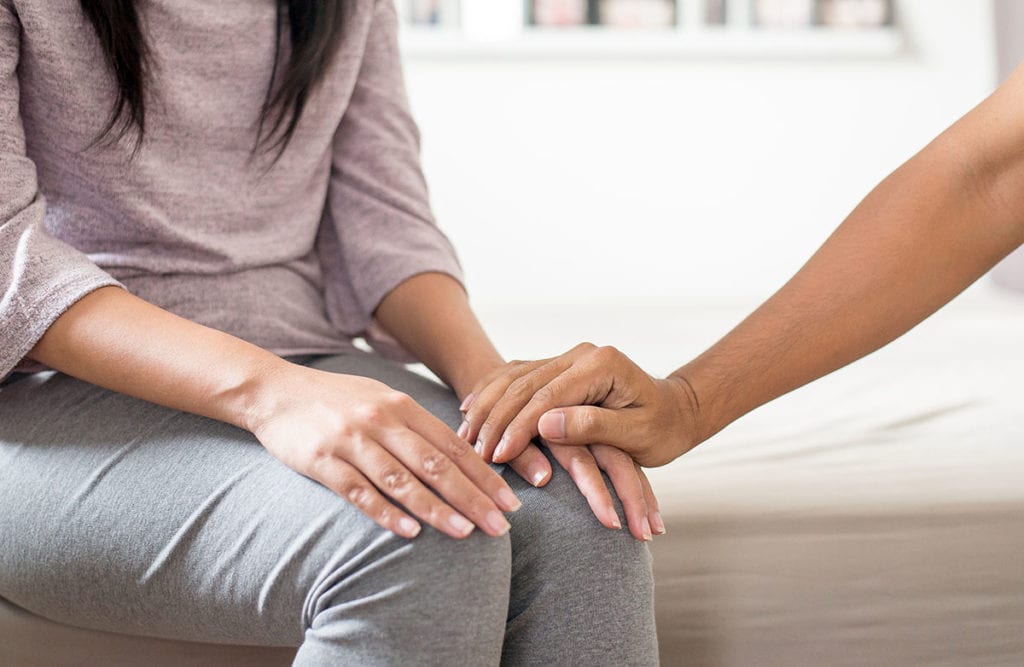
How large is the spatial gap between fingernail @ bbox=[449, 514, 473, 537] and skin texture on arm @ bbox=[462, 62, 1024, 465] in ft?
0.73

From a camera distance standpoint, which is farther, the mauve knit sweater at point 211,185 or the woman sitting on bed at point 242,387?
the mauve knit sweater at point 211,185

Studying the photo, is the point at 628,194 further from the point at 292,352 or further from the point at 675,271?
the point at 292,352

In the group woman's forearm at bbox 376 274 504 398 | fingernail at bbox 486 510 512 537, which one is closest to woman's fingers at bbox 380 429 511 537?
fingernail at bbox 486 510 512 537

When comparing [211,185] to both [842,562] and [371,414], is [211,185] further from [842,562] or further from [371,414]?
[842,562]

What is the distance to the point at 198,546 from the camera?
0.69 meters

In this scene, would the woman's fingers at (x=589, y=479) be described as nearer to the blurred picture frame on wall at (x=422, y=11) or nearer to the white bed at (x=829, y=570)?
the white bed at (x=829, y=570)

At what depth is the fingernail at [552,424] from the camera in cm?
74

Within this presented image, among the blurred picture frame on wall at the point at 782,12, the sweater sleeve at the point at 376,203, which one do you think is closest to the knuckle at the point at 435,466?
the sweater sleeve at the point at 376,203

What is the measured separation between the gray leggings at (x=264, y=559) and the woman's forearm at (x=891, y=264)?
244 mm

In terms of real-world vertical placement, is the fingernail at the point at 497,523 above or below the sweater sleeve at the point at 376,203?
below

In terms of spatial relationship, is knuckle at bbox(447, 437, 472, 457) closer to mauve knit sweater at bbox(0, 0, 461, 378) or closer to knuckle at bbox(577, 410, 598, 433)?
knuckle at bbox(577, 410, 598, 433)

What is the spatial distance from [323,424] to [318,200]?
41 centimetres

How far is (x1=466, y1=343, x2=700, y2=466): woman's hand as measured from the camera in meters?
0.75

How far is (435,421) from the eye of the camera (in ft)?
2.26
